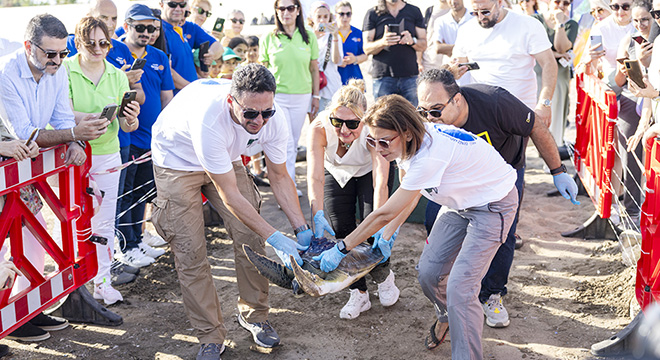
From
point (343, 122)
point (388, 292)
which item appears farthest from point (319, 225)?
point (388, 292)

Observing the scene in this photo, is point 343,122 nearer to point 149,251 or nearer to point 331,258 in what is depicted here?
point 331,258

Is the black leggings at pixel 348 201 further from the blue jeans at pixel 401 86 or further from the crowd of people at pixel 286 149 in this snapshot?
the blue jeans at pixel 401 86

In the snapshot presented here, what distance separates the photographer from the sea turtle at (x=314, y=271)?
3.35m

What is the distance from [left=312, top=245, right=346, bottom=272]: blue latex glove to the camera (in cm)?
334

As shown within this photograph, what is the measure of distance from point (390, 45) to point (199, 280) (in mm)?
4077

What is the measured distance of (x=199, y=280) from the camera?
364 cm

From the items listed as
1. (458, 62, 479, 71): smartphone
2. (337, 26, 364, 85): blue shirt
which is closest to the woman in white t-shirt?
(337, 26, 364, 85): blue shirt

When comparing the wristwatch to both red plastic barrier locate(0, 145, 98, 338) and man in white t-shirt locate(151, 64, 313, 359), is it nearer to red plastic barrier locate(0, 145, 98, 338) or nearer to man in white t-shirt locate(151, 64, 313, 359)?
man in white t-shirt locate(151, 64, 313, 359)

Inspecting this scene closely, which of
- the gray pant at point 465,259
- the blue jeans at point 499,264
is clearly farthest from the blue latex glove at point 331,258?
the blue jeans at point 499,264

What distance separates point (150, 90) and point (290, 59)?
1.68 m

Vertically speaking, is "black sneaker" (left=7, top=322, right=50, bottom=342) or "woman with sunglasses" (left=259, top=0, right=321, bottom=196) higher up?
"woman with sunglasses" (left=259, top=0, right=321, bottom=196)

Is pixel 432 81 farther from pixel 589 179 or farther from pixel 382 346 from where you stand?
pixel 589 179

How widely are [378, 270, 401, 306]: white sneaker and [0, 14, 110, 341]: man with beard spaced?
6.88 feet

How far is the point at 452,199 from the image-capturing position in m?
3.28
